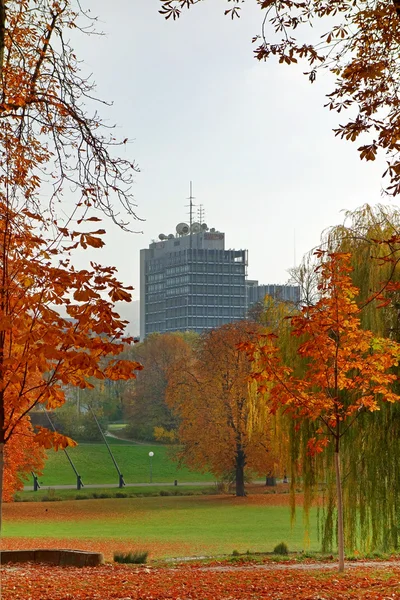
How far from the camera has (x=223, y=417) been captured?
41.7m

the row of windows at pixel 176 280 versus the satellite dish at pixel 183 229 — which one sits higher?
the satellite dish at pixel 183 229

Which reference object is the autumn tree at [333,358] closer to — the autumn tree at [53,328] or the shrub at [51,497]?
the autumn tree at [53,328]

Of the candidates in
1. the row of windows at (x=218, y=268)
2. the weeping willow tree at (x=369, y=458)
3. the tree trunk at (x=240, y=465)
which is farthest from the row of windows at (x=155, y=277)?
the weeping willow tree at (x=369, y=458)

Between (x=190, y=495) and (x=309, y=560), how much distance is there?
32.2m

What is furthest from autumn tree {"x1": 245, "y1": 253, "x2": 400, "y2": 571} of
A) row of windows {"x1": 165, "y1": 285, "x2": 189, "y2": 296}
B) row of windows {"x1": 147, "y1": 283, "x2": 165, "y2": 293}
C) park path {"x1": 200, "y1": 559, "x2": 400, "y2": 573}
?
row of windows {"x1": 147, "y1": 283, "x2": 165, "y2": 293}

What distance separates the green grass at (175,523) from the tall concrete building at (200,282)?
12383 cm

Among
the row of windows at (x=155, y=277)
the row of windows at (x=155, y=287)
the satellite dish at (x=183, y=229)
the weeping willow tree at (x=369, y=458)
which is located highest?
the satellite dish at (x=183, y=229)

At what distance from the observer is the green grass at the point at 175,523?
27.9m

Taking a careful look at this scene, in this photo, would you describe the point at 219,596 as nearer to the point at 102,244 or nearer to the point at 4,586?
the point at 4,586

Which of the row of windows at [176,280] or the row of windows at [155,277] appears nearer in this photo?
the row of windows at [176,280]

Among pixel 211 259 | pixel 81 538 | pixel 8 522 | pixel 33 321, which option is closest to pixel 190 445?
pixel 8 522

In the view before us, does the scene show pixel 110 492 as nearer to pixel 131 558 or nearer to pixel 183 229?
pixel 131 558

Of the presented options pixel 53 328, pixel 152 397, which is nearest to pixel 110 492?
pixel 152 397

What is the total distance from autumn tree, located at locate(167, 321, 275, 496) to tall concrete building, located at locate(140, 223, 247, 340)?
399 ft
